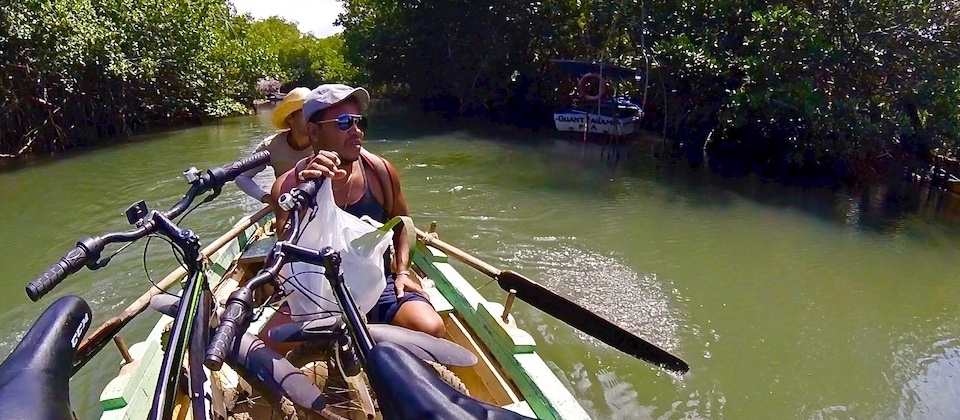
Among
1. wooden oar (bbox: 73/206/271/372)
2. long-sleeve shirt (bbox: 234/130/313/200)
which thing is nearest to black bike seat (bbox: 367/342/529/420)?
wooden oar (bbox: 73/206/271/372)

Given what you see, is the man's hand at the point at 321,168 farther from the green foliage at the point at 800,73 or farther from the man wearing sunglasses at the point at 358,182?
the green foliage at the point at 800,73

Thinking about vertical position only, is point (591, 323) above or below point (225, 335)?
below

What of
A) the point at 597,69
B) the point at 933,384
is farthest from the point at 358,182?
the point at 597,69

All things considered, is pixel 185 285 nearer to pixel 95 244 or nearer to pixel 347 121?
pixel 95 244

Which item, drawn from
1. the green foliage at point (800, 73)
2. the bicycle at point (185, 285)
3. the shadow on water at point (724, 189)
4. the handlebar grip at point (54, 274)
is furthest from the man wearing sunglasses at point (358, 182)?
the green foliage at point (800, 73)

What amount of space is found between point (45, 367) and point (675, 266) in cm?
682

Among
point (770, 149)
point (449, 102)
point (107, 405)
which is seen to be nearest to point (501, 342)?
point (107, 405)

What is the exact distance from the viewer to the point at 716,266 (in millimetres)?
7586

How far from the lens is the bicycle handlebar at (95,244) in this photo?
1804 mm

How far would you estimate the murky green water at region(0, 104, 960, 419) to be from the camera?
5.07 meters

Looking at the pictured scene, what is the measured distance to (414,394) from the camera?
1509 millimetres

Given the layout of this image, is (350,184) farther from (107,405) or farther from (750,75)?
(750,75)

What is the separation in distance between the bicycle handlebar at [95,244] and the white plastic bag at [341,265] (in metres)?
0.40

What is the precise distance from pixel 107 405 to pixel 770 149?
1278 cm
